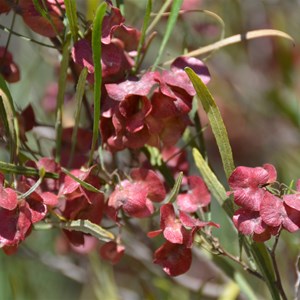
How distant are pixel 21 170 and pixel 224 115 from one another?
1.16 m

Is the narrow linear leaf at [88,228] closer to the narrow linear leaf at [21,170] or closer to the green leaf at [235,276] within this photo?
the narrow linear leaf at [21,170]

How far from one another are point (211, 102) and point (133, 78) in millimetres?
93

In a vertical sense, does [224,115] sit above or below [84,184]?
below

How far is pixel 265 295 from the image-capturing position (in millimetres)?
1256

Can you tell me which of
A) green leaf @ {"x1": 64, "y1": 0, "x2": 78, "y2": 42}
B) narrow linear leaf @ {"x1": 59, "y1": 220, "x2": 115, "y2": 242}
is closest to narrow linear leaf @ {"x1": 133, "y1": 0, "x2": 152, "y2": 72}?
green leaf @ {"x1": 64, "y1": 0, "x2": 78, "y2": 42}

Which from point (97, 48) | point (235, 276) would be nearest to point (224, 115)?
point (235, 276)

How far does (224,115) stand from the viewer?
5.87 ft

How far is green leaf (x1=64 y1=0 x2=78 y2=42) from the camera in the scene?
2.14 ft

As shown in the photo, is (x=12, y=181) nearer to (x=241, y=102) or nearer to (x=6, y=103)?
(x=6, y=103)

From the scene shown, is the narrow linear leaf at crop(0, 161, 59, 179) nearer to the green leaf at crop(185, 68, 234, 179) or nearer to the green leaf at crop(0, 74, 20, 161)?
the green leaf at crop(0, 74, 20, 161)

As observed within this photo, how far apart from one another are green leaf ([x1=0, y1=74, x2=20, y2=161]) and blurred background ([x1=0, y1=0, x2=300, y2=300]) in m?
0.43

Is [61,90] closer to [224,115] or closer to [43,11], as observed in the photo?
[43,11]

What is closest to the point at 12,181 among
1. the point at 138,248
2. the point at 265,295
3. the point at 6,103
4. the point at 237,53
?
the point at 6,103

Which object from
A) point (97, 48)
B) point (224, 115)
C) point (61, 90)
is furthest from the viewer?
point (224, 115)
